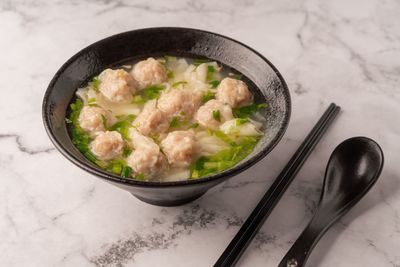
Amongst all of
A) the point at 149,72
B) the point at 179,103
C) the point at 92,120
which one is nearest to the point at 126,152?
the point at 92,120

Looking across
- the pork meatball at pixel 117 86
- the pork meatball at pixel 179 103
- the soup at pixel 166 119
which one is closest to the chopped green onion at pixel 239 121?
the soup at pixel 166 119

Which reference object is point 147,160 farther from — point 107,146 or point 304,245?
point 304,245

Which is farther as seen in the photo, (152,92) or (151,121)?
(152,92)

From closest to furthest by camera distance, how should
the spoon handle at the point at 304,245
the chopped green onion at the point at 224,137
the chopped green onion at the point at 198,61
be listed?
1. the spoon handle at the point at 304,245
2. the chopped green onion at the point at 224,137
3. the chopped green onion at the point at 198,61

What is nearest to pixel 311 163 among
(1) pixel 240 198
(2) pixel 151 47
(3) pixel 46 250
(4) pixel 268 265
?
(1) pixel 240 198

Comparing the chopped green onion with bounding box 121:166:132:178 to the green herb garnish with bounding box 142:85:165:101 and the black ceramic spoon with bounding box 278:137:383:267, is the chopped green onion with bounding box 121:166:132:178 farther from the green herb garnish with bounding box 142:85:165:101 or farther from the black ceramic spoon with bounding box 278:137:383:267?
the black ceramic spoon with bounding box 278:137:383:267

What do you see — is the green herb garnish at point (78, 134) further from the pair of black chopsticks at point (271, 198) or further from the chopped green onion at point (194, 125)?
the pair of black chopsticks at point (271, 198)
